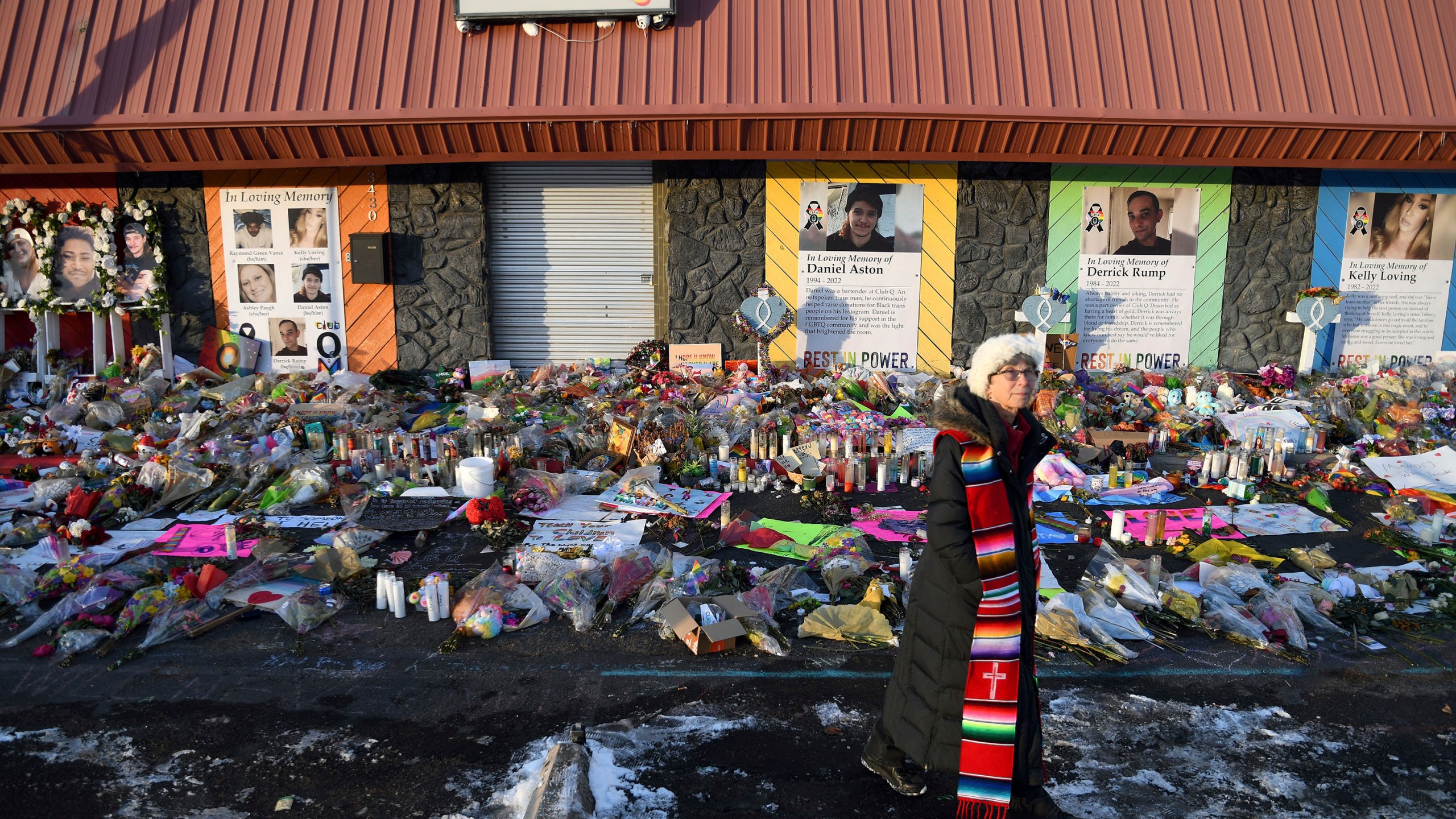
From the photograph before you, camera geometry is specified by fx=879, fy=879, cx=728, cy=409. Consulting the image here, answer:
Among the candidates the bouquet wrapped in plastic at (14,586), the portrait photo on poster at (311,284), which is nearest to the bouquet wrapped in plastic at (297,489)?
the bouquet wrapped in plastic at (14,586)

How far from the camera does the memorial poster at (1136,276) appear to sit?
11016 millimetres

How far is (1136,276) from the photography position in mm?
11172

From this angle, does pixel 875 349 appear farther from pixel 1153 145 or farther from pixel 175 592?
pixel 175 592

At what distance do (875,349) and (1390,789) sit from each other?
7.99 meters

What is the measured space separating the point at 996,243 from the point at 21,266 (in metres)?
12.5

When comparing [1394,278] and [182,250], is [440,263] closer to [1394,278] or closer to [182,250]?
[182,250]

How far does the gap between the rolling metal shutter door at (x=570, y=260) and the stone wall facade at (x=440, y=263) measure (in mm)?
278

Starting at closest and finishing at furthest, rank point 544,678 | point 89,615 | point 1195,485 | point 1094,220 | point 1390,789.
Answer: point 1390,789 → point 544,678 → point 89,615 → point 1195,485 → point 1094,220

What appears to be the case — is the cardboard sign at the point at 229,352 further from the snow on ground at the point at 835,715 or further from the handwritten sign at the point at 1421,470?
the handwritten sign at the point at 1421,470

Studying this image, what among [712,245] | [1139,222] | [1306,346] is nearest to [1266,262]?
[1306,346]

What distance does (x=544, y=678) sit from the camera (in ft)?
15.4

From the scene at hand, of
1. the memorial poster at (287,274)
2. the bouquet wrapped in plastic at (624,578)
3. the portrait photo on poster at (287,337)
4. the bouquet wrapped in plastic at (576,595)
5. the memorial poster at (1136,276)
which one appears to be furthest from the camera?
the portrait photo on poster at (287,337)

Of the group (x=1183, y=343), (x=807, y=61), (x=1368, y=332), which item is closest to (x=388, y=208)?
(x=807, y=61)

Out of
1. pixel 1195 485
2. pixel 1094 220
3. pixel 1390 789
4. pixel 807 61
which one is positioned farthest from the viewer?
pixel 1094 220
